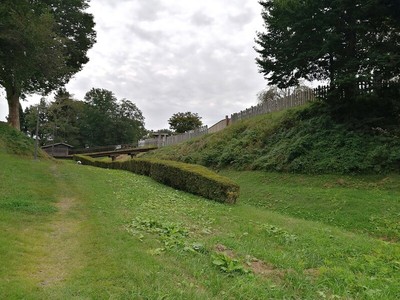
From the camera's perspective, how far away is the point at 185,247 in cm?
504

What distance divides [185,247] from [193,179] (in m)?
6.74

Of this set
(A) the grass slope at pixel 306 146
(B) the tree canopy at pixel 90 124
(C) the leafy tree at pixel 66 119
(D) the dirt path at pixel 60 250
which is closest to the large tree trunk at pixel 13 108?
(A) the grass slope at pixel 306 146

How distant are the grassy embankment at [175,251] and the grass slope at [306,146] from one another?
2472 mm

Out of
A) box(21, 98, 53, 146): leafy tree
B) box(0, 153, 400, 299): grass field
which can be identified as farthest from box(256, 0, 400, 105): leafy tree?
box(21, 98, 53, 146): leafy tree

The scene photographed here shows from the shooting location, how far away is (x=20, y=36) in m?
13.9

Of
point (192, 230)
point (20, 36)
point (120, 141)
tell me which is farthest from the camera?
point (120, 141)

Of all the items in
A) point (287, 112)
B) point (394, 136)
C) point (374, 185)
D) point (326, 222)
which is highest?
point (287, 112)

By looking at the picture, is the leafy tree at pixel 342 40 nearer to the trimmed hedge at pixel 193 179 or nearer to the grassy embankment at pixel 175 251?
the grassy embankment at pixel 175 251

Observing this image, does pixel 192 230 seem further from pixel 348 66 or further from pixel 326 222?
pixel 348 66

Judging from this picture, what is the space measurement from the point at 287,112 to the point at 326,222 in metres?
10.3

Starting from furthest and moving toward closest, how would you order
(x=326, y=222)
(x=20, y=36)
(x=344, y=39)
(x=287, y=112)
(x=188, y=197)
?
(x=287, y=112), (x=344, y=39), (x=20, y=36), (x=188, y=197), (x=326, y=222)

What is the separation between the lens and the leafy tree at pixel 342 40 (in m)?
13.4

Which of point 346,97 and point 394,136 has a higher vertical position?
point 346,97

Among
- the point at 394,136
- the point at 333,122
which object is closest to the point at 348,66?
the point at 333,122
